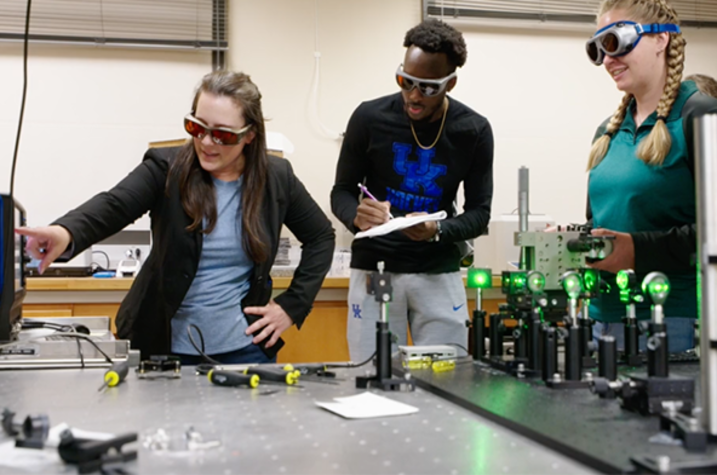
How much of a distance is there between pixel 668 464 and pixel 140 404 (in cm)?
80

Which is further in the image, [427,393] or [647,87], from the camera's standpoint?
[647,87]

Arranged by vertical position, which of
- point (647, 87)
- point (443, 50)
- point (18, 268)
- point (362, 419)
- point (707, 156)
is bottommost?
point (362, 419)

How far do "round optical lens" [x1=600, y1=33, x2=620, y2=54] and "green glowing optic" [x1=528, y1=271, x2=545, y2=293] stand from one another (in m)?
0.63

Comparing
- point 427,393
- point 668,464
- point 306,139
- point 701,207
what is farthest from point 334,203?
point 306,139

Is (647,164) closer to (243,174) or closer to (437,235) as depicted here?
(437,235)

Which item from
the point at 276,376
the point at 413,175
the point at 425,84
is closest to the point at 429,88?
the point at 425,84

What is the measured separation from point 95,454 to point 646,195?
133 cm

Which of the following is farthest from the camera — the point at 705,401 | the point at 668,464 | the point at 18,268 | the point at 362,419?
the point at 18,268

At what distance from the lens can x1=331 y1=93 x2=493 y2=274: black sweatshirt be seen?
85.0 inches

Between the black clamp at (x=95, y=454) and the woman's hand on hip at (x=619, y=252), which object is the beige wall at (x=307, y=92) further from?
the black clamp at (x=95, y=454)

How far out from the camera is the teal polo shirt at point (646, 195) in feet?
5.33

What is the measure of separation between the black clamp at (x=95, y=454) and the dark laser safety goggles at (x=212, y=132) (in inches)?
41.7

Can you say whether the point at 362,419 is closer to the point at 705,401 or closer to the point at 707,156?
the point at 705,401

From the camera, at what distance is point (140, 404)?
1166mm
